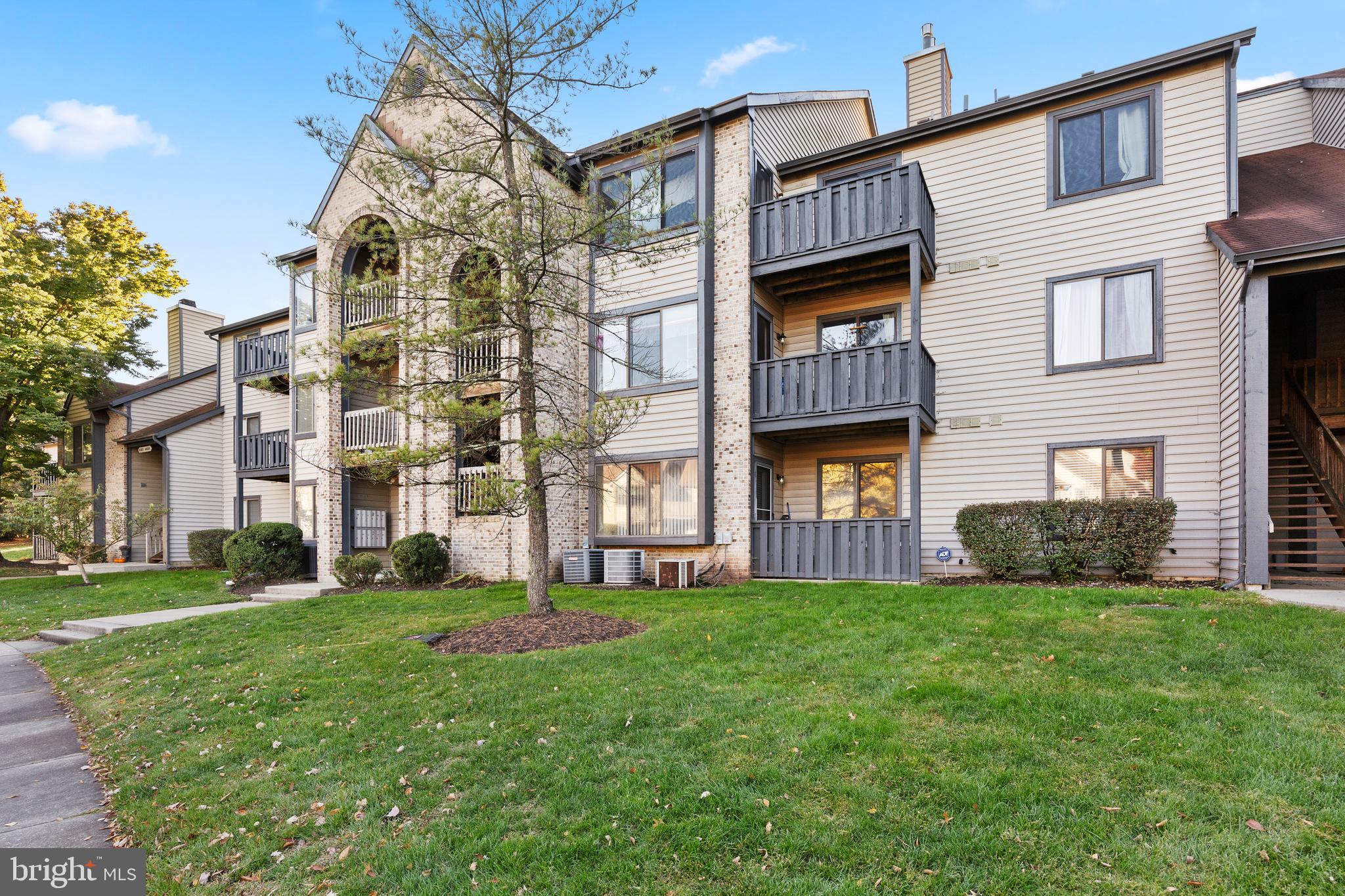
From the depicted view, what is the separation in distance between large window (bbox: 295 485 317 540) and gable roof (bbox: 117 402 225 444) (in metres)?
8.42

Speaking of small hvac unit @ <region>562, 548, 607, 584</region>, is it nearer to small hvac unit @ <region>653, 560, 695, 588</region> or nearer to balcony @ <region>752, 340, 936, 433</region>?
small hvac unit @ <region>653, 560, 695, 588</region>

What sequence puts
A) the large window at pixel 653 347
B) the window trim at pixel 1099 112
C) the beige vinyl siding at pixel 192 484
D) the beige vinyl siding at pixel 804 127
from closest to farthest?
the window trim at pixel 1099 112
the large window at pixel 653 347
the beige vinyl siding at pixel 804 127
the beige vinyl siding at pixel 192 484

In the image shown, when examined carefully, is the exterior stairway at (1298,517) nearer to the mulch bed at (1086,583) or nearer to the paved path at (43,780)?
the mulch bed at (1086,583)

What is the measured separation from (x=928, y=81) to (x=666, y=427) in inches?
405

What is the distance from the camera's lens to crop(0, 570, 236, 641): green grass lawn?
1230 centimetres

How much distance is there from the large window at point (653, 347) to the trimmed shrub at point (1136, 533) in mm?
7479

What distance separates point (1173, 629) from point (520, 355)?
7.66m

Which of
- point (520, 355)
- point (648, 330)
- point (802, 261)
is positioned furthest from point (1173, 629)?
point (648, 330)

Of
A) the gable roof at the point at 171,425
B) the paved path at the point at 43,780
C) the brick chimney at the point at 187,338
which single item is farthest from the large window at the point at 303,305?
the paved path at the point at 43,780

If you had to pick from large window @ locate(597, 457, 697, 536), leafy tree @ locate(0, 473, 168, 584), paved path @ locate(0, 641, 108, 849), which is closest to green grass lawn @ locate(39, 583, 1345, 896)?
paved path @ locate(0, 641, 108, 849)

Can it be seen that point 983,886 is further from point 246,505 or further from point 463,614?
point 246,505

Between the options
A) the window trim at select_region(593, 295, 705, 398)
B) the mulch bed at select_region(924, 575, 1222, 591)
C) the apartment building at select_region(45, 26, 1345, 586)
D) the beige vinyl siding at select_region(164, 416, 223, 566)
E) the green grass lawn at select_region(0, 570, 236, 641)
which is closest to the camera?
the mulch bed at select_region(924, 575, 1222, 591)

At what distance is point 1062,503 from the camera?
10.1 metres

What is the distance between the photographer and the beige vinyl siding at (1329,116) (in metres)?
12.4
